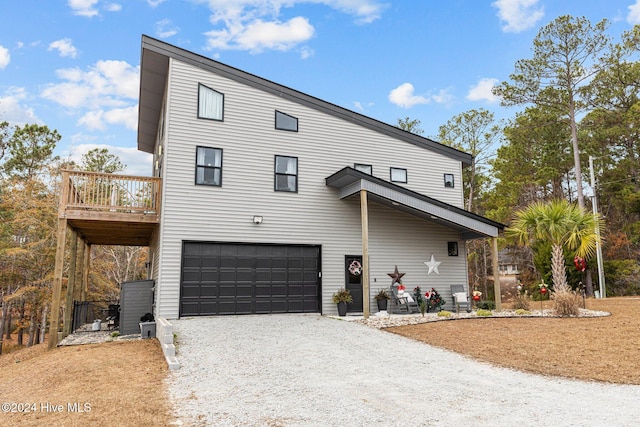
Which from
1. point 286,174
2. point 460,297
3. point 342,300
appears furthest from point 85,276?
Result: point 460,297

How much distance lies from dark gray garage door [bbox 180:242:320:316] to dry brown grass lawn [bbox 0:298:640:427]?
233 cm

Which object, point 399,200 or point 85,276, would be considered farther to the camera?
point 85,276

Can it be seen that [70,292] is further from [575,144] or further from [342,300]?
[575,144]

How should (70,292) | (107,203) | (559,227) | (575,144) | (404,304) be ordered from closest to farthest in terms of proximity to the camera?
(107,203) → (70,292) → (404,304) → (559,227) → (575,144)

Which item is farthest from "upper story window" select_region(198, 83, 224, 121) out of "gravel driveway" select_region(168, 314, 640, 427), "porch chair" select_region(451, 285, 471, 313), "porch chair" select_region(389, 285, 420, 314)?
"porch chair" select_region(451, 285, 471, 313)

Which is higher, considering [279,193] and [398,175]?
[398,175]

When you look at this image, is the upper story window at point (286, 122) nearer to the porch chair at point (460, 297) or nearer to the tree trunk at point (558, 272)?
the porch chair at point (460, 297)

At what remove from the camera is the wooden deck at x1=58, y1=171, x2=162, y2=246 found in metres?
10.9

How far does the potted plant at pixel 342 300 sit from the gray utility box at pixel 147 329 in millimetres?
5094

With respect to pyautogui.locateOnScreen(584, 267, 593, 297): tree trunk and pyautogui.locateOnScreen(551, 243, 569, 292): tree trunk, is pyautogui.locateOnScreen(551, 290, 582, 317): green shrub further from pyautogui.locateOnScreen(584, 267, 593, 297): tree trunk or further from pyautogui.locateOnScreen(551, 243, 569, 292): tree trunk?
pyautogui.locateOnScreen(584, 267, 593, 297): tree trunk

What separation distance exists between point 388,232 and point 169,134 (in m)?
7.31

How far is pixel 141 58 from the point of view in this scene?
42.4 ft

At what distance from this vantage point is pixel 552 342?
840 centimetres

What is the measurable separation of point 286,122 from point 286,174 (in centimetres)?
170
